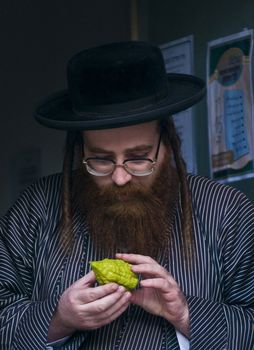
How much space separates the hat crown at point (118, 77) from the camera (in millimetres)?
3564

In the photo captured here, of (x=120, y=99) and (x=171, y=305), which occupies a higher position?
(x=120, y=99)

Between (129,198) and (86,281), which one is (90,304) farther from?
(129,198)

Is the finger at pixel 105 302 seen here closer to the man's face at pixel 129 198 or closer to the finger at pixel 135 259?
the finger at pixel 135 259

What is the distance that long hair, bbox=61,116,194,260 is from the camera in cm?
363

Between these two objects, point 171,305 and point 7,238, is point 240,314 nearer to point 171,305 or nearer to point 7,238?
point 171,305

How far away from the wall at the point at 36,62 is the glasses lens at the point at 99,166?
182cm

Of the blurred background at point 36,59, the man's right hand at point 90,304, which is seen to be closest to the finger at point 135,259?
the man's right hand at point 90,304

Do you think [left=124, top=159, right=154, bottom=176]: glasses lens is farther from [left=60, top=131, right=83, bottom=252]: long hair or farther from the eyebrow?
[left=60, top=131, right=83, bottom=252]: long hair

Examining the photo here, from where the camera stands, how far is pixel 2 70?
5328 millimetres

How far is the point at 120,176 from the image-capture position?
351 cm

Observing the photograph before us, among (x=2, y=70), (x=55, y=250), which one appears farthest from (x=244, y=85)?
(x=2, y=70)

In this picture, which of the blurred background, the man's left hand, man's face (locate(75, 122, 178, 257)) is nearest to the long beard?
man's face (locate(75, 122, 178, 257))

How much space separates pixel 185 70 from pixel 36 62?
3.34ft

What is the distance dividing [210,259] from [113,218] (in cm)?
38
